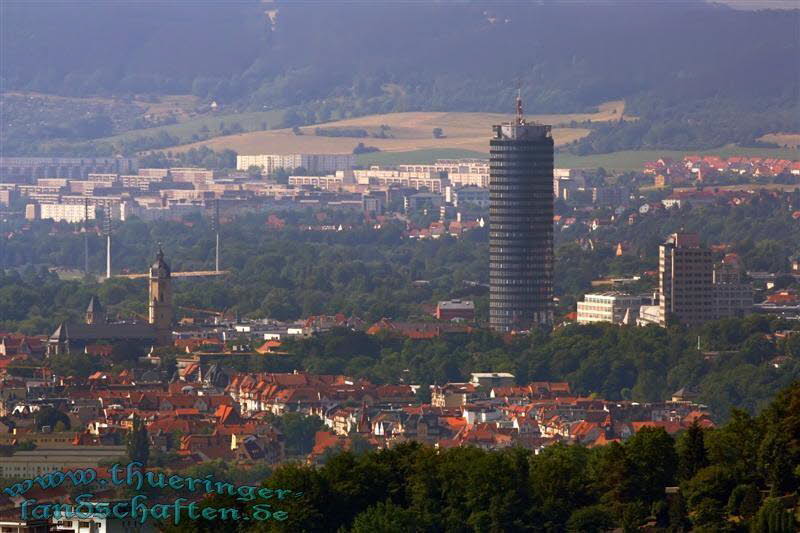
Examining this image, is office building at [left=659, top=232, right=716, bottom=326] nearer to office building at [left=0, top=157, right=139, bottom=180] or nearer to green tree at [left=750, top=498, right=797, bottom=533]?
green tree at [left=750, top=498, right=797, bottom=533]

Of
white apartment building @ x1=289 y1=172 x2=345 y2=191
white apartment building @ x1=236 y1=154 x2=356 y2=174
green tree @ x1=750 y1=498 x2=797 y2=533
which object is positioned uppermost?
green tree @ x1=750 y1=498 x2=797 y2=533

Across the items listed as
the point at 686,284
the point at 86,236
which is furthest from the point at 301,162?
the point at 686,284

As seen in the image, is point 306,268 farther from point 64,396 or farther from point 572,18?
point 572,18

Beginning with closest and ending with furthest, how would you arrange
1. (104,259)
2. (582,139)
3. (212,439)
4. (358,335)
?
(212,439) → (358,335) → (104,259) → (582,139)

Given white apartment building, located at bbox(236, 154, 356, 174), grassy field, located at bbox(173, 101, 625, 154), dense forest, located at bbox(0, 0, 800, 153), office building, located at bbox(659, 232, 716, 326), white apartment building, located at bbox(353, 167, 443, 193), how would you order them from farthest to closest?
white apartment building, located at bbox(236, 154, 356, 174) < grassy field, located at bbox(173, 101, 625, 154) < white apartment building, located at bbox(353, 167, 443, 193) < dense forest, located at bbox(0, 0, 800, 153) < office building, located at bbox(659, 232, 716, 326)

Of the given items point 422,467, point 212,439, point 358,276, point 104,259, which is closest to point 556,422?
point 212,439

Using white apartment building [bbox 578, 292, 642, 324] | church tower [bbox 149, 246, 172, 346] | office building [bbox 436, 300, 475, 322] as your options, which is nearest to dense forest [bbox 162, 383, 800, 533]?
church tower [bbox 149, 246, 172, 346]
